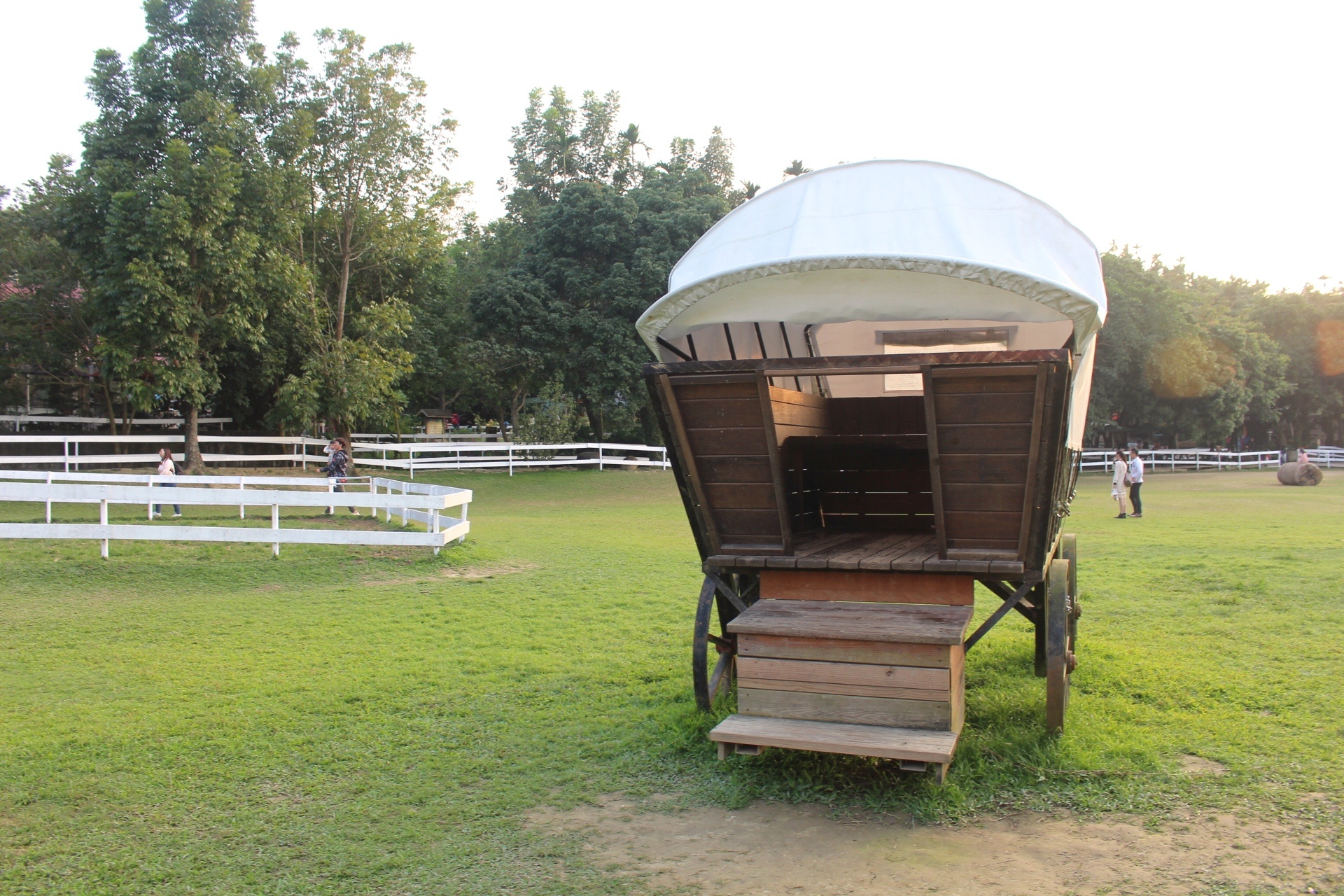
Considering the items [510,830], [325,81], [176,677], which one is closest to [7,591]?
[176,677]

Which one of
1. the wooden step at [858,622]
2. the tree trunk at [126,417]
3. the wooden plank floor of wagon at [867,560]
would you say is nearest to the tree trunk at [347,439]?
the tree trunk at [126,417]

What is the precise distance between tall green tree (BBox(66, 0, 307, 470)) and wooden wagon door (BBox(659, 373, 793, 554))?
2144cm

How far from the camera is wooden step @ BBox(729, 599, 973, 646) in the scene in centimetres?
466


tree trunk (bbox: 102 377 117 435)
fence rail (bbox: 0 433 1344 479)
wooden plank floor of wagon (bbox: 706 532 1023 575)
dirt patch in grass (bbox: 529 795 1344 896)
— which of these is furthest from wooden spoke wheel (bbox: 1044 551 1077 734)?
tree trunk (bbox: 102 377 117 435)

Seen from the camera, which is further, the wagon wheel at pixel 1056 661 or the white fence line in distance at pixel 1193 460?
the white fence line in distance at pixel 1193 460

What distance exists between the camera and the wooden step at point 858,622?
4.66 meters

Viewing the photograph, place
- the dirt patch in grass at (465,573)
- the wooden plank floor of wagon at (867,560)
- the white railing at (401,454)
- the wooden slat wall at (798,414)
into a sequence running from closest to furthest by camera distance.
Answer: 1. the wooden plank floor of wagon at (867,560)
2. the wooden slat wall at (798,414)
3. the dirt patch in grass at (465,573)
4. the white railing at (401,454)

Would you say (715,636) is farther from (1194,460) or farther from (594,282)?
(1194,460)

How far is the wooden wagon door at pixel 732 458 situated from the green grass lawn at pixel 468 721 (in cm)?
119

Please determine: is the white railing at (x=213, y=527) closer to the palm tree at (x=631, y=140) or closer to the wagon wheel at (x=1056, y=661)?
the wagon wheel at (x=1056, y=661)

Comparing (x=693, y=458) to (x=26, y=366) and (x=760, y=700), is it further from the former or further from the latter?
(x=26, y=366)

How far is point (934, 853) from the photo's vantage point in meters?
4.08

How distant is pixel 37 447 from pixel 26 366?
6.94 meters

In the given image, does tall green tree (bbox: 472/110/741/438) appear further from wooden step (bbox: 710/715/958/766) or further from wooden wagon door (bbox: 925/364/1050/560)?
wooden step (bbox: 710/715/958/766)
